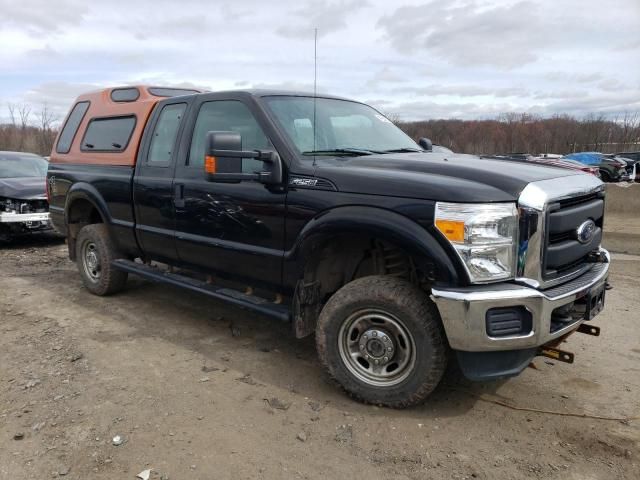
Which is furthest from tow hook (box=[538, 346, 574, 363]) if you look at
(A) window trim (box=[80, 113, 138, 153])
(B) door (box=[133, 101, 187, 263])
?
(A) window trim (box=[80, 113, 138, 153])

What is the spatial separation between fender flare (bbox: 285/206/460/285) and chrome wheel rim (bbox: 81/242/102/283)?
3.09m

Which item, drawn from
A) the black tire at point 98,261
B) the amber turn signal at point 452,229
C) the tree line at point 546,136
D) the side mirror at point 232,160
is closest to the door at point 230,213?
the side mirror at point 232,160

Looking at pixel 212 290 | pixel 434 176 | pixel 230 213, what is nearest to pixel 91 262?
pixel 212 290

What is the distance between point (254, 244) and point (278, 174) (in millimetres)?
606

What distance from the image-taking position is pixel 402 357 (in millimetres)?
3369

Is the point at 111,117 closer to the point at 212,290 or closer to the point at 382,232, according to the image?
the point at 212,290

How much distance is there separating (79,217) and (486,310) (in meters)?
4.86

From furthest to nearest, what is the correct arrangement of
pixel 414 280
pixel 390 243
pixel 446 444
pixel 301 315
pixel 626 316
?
pixel 626 316 < pixel 301 315 < pixel 414 280 < pixel 390 243 < pixel 446 444

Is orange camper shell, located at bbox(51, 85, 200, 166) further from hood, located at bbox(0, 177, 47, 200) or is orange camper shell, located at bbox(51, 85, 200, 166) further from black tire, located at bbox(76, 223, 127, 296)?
hood, located at bbox(0, 177, 47, 200)

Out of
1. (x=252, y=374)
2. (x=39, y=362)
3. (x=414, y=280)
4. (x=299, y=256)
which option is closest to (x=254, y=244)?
(x=299, y=256)

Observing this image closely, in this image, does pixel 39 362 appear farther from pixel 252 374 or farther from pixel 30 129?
pixel 30 129

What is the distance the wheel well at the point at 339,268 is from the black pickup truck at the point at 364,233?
12 millimetres

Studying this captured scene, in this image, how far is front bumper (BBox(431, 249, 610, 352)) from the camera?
2928mm

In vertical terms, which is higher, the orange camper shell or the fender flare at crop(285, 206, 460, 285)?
the orange camper shell
